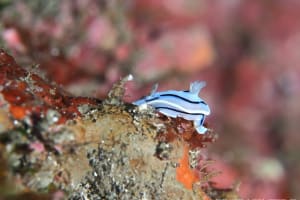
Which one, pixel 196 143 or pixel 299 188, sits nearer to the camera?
pixel 196 143

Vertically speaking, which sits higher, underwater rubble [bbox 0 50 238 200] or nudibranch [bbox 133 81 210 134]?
nudibranch [bbox 133 81 210 134]

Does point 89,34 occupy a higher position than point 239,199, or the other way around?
point 89,34

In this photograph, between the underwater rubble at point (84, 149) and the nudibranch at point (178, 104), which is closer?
the underwater rubble at point (84, 149)

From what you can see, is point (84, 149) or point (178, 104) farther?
point (178, 104)

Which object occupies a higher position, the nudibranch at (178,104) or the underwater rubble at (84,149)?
the nudibranch at (178,104)

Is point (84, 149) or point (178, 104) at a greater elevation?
point (178, 104)

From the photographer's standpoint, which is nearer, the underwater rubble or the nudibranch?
the underwater rubble

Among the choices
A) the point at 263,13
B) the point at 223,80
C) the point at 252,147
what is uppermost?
the point at 263,13

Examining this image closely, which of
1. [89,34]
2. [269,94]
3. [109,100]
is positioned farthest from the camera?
[269,94]

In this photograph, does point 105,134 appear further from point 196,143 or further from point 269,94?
point 269,94

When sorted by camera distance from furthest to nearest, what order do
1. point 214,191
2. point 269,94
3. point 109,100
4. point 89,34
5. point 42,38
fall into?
point 269,94
point 89,34
point 42,38
point 214,191
point 109,100

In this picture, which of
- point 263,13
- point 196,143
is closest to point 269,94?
point 263,13
